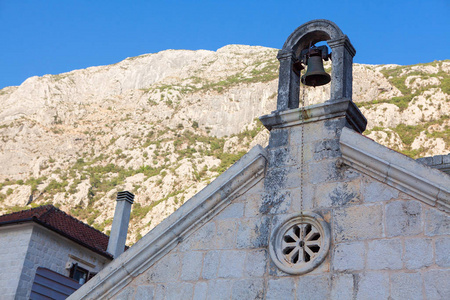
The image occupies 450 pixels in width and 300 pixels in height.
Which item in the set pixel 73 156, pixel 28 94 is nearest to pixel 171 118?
pixel 73 156

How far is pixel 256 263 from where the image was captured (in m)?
5.70

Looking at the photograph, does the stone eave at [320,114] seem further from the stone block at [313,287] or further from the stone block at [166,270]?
the stone block at [166,270]

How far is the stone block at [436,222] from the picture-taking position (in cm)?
485

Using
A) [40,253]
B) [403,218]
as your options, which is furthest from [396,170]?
[40,253]

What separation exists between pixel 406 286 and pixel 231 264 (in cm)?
199

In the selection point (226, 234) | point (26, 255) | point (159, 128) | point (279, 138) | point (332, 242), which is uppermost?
point (159, 128)

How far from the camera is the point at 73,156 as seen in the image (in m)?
85.2

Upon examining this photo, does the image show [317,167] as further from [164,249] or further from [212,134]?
[212,134]

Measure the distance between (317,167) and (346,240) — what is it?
1.01 m

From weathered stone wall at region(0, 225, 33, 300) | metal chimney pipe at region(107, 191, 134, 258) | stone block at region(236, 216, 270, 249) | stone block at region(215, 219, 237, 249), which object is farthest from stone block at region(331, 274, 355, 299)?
metal chimney pipe at region(107, 191, 134, 258)

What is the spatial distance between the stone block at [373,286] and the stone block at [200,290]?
1796 mm

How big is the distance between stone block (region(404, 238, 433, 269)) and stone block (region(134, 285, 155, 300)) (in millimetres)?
3046

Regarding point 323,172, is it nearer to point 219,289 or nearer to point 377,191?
point 377,191

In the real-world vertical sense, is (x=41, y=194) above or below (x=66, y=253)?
above
